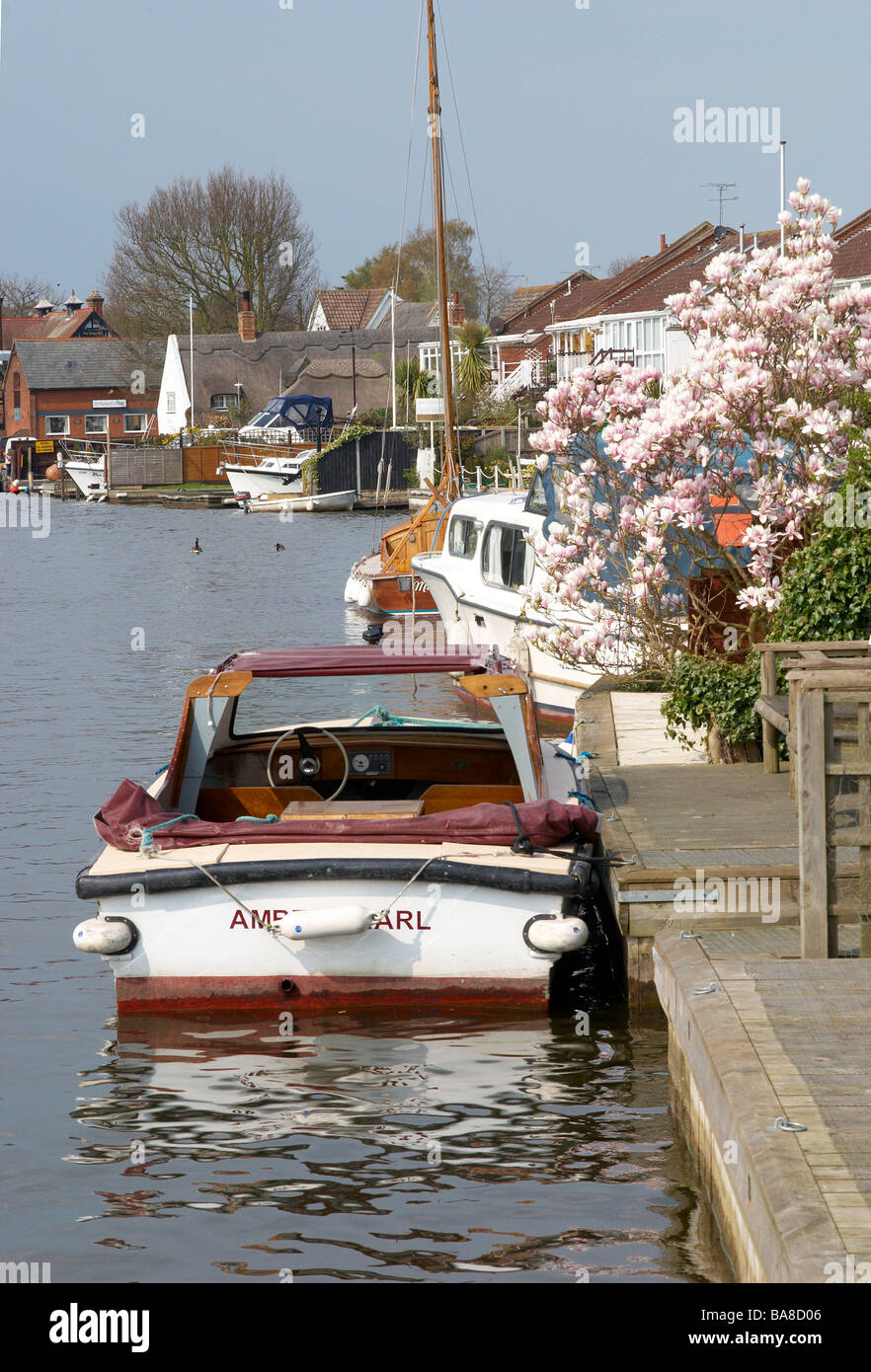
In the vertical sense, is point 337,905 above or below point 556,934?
above

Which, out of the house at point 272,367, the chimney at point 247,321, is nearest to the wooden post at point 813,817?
the house at point 272,367

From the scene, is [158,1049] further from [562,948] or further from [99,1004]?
[562,948]

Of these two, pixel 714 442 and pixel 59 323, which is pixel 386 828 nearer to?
pixel 714 442

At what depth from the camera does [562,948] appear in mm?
8359

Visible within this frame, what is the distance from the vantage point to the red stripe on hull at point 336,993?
8578mm

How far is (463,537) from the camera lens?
23.7m

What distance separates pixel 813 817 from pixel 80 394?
103284 mm

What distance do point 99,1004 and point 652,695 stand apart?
797 cm

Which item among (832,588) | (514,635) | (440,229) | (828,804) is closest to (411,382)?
(440,229)

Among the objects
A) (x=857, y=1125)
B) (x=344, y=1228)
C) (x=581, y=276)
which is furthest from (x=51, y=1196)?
(x=581, y=276)

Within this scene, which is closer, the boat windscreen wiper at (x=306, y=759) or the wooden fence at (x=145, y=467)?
the boat windscreen wiper at (x=306, y=759)

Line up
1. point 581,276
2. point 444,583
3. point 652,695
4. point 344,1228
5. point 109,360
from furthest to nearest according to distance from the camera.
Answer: point 109,360 → point 581,276 → point 444,583 → point 652,695 → point 344,1228

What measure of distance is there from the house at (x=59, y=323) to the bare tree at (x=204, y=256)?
16.8 meters

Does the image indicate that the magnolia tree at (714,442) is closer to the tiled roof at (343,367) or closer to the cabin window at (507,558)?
the cabin window at (507,558)
